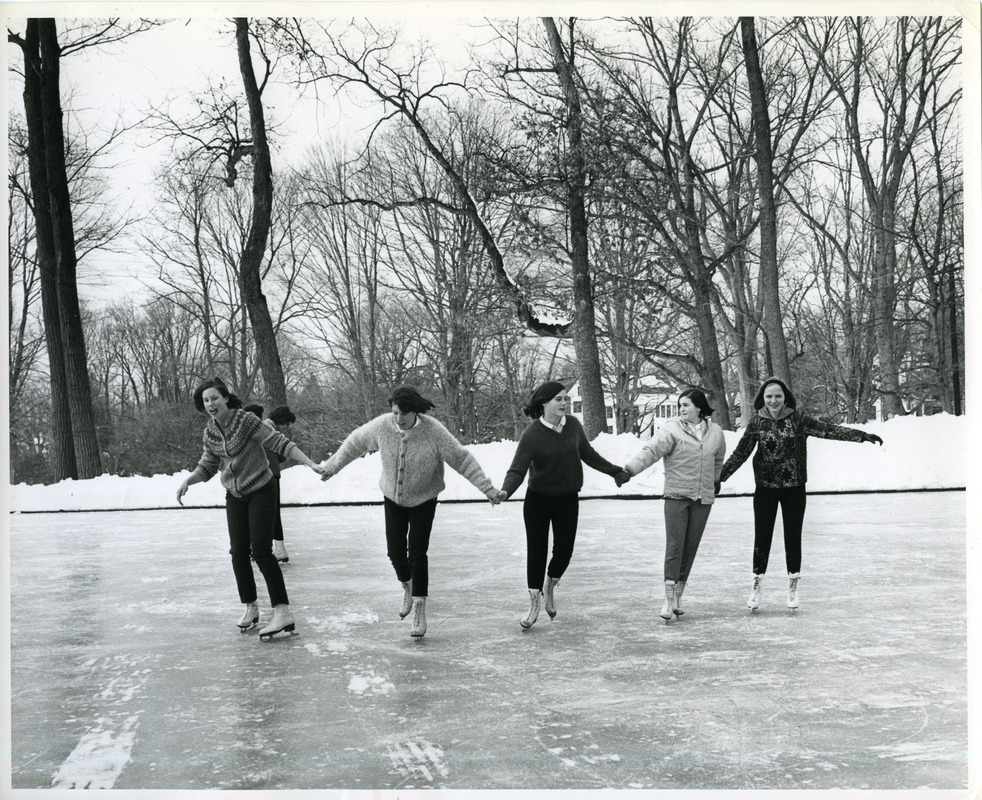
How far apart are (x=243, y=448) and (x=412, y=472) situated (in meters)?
1.07

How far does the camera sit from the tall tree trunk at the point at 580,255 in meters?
18.1

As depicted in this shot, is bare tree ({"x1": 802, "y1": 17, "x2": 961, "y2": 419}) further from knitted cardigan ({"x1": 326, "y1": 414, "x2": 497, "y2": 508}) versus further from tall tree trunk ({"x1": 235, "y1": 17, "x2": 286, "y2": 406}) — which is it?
knitted cardigan ({"x1": 326, "y1": 414, "x2": 497, "y2": 508})

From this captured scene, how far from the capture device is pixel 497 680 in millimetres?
5355

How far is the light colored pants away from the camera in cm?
681

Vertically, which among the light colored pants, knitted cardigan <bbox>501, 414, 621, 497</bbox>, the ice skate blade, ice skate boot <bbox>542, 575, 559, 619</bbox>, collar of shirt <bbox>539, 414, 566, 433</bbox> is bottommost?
the ice skate blade

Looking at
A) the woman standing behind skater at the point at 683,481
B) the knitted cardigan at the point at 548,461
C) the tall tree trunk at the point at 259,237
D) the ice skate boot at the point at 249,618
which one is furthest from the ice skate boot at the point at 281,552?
the tall tree trunk at the point at 259,237

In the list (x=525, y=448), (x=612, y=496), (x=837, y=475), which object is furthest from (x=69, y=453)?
(x=525, y=448)

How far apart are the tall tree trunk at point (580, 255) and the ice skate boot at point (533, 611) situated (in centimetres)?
1278

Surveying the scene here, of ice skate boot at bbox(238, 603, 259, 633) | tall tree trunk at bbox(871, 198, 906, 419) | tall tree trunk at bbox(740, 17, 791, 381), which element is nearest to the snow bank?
tall tree trunk at bbox(740, 17, 791, 381)

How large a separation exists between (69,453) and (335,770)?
16.3 meters

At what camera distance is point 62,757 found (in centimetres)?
442

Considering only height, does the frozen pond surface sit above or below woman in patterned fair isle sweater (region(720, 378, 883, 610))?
below

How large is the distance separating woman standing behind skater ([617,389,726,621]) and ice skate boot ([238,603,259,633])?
254 centimetres

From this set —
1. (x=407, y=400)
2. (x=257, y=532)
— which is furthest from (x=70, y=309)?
(x=407, y=400)
